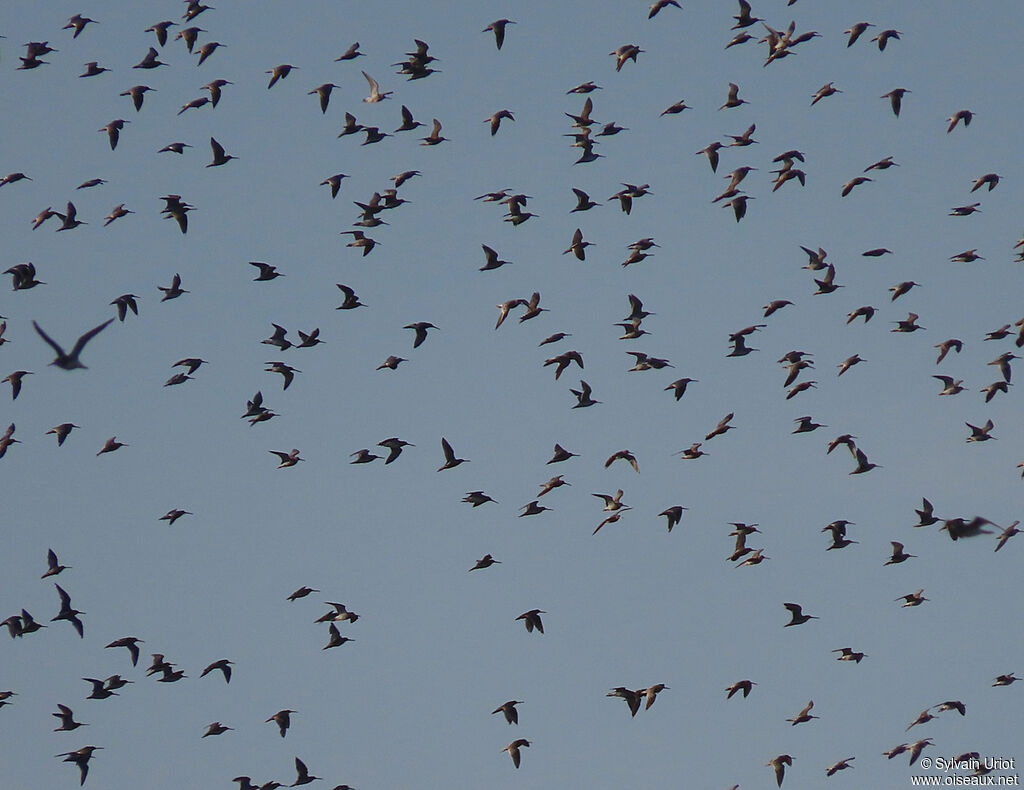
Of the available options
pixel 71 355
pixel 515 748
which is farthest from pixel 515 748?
pixel 71 355

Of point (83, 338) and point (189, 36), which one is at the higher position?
point (189, 36)

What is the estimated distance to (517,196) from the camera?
62.1 meters

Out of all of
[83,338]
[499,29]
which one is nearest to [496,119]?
[499,29]

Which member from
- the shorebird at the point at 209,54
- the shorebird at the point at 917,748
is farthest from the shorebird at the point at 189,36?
the shorebird at the point at 917,748

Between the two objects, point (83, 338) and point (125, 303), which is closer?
point (83, 338)

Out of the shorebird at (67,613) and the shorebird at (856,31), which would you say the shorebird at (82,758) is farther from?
the shorebird at (856,31)

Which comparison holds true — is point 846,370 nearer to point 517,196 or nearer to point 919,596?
point 919,596

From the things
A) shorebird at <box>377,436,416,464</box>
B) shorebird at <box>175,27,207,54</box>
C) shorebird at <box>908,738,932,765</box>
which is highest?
shorebird at <box>175,27,207,54</box>

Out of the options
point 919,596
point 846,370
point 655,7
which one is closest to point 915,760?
point 919,596

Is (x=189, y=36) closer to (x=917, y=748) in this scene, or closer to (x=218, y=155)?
(x=218, y=155)

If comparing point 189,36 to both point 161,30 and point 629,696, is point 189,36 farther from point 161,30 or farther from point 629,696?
point 629,696

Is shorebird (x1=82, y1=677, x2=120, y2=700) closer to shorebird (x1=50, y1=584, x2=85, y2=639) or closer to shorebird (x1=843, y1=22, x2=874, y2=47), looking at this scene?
shorebird (x1=50, y1=584, x2=85, y2=639)

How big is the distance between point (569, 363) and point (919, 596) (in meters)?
12.9

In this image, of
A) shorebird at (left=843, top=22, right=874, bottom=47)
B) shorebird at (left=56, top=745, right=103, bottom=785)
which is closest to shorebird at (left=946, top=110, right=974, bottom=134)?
shorebird at (left=843, top=22, right=874, bottom=47)
